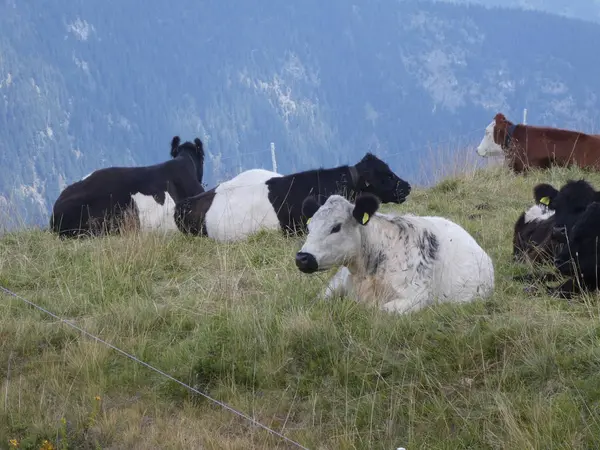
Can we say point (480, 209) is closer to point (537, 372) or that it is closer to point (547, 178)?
point (547, 178)

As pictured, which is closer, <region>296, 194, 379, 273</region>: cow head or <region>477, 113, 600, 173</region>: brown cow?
<region>296, 194, 379, 273</region>: cow head

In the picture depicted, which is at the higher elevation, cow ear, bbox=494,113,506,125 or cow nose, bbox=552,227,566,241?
cow ear, bbox=494,113,506,125

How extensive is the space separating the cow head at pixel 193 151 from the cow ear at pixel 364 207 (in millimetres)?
7393

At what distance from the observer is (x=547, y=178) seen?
14344 millimetres

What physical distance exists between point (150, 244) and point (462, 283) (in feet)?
11.1

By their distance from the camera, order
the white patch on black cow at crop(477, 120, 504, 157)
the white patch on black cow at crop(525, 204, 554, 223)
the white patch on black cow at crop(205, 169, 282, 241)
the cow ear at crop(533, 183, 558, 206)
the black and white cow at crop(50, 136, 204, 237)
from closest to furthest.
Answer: the cow ear at crop(533, 183, 558, 206) < the white patch on black cow at crop(525, 204, 554, 223) < the white patch on black cow at crop(205, 169, 282, 241) < the black and white cow at crop(50, 136, 204, 237) < the white patch on black cow at crop(477, 120, 504, 157)

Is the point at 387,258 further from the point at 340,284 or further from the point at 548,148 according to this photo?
the point at 548,148

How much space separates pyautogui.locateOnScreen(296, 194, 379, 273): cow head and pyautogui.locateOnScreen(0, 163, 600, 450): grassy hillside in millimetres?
354

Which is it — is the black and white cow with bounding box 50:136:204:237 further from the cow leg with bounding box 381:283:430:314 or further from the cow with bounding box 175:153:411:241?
the cow leg with bounding box 381:283:430:314

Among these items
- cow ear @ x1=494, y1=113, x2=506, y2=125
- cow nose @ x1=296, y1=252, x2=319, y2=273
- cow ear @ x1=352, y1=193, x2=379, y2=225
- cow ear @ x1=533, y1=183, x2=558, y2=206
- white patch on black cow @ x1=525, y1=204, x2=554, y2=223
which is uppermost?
cow ear @ x1=494, y1=113, x2=506, y2=125

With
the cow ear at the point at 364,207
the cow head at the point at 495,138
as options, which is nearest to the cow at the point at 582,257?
the cow ear at the point at 364,207

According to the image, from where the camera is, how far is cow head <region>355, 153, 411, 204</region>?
38.2 feet

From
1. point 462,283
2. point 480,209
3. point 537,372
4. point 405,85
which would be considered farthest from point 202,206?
point 405,85

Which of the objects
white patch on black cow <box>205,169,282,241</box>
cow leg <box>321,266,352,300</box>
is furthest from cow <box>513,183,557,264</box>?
white patch on black cow <box>205,169,282,241</box>
